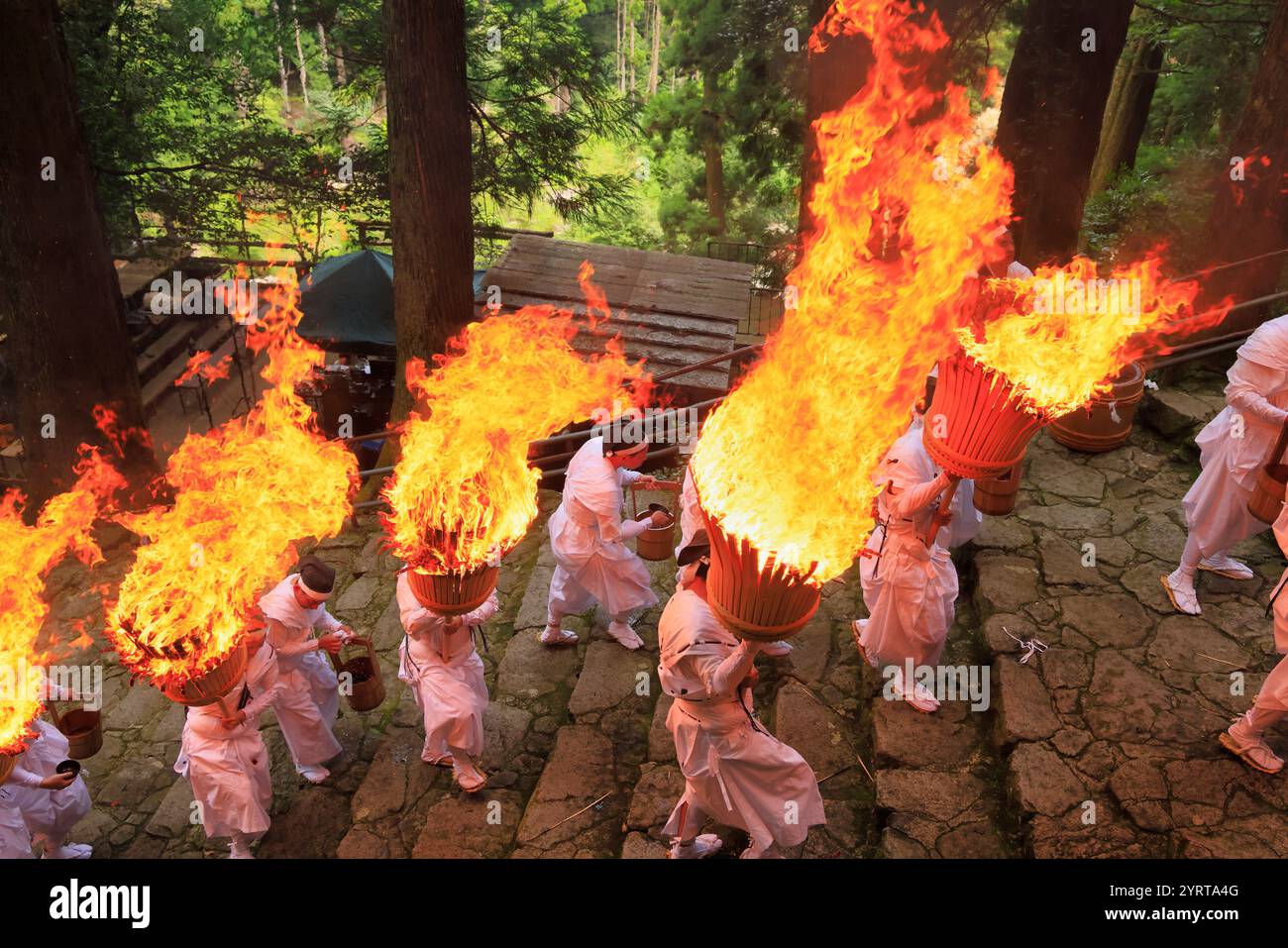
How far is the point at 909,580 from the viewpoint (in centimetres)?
596

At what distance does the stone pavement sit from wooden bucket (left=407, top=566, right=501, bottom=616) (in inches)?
65.1

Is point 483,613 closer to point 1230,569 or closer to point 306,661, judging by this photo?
point 306,661

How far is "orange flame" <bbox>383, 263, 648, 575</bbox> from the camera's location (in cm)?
470

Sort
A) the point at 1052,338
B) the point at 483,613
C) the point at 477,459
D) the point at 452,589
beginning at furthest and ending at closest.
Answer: the point at 483,613, the point at 477,459, the point at 452,589, the point at 1052,338

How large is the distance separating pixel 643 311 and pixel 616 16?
3324 centimetres

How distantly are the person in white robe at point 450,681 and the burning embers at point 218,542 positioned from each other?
3.21ft

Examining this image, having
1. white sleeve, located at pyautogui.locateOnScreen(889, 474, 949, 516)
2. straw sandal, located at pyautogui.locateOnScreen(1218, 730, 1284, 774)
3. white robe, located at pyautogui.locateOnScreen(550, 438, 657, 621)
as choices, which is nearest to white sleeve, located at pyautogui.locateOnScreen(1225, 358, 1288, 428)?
straw sandal, located at pyautogui.locateOnScreen(1218, 730, 1284, 774)

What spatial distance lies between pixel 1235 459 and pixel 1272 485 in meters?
0.88

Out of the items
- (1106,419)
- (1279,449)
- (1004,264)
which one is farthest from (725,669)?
(1004,264)

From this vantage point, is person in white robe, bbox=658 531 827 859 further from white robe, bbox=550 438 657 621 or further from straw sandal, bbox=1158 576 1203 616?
straw sandal, bbox=1158 576 1203 616

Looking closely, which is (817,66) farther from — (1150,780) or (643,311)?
(1150,780)

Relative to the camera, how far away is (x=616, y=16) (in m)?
39.2

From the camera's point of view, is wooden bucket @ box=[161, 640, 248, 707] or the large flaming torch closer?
the large flaming torch
